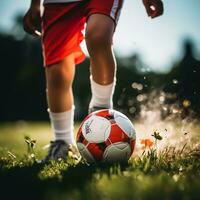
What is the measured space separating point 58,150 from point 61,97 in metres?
0.51

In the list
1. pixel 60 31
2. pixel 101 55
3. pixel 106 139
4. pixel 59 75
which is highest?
pixel 60 31

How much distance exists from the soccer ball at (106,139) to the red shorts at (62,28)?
39.4 inches

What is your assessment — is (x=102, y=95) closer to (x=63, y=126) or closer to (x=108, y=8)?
(x=63, y=126)

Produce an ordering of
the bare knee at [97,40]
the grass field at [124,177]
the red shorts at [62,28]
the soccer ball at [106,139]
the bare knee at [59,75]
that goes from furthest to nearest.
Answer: the bare knee at [59,75] → the red shorts at [62,28] → the bare knee at [97,40] → the soccer ball at [106,139] → the grass field at [124,177]

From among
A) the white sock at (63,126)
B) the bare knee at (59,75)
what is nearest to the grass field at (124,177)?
the white sock at (63,126)

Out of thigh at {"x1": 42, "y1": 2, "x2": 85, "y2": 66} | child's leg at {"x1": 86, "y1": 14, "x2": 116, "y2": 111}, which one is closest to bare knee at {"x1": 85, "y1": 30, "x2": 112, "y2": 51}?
child's leg at {"x1": 86, "y1": 14, "x2": 116, "y2": 111}

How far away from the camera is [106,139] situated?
9.59 feet

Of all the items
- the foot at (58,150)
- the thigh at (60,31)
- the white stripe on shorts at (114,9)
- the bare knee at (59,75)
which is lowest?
the foot at (58,150)

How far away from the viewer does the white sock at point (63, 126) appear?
150 inches

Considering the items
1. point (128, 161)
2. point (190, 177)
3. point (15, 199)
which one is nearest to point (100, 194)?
point (15, 199)

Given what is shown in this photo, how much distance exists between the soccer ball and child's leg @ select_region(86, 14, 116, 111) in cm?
46

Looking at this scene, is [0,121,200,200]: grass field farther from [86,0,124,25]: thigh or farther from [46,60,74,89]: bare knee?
[86,0,124,25]: thigh

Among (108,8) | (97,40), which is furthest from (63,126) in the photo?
(108,8)

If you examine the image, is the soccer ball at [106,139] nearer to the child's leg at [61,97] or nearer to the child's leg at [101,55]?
the child's leg at [101,55]
